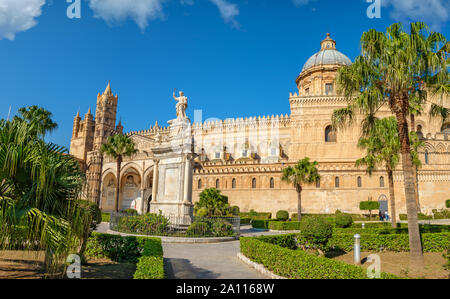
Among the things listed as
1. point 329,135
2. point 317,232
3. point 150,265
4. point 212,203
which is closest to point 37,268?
point 150,265

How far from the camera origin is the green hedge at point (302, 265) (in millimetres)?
5925

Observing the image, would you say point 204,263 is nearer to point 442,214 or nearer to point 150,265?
point 150,265

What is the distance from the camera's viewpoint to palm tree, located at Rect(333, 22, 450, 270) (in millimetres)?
10008

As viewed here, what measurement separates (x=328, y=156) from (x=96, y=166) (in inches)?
1477

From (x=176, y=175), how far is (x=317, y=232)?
766 centimetres

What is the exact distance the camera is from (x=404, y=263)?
10.5m

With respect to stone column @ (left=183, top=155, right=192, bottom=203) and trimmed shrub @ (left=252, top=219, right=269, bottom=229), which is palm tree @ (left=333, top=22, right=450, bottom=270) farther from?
trimmed shrub @ (left=252, top=219, right=269, bottom=229)

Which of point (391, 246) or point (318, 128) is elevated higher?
point (318, 128)

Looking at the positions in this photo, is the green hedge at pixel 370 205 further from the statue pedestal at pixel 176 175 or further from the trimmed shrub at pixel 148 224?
the trimmed shrub at pixel 148 224

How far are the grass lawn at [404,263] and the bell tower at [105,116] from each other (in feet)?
196

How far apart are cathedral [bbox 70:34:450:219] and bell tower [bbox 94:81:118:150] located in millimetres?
6481

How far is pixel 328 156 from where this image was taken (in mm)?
43000
